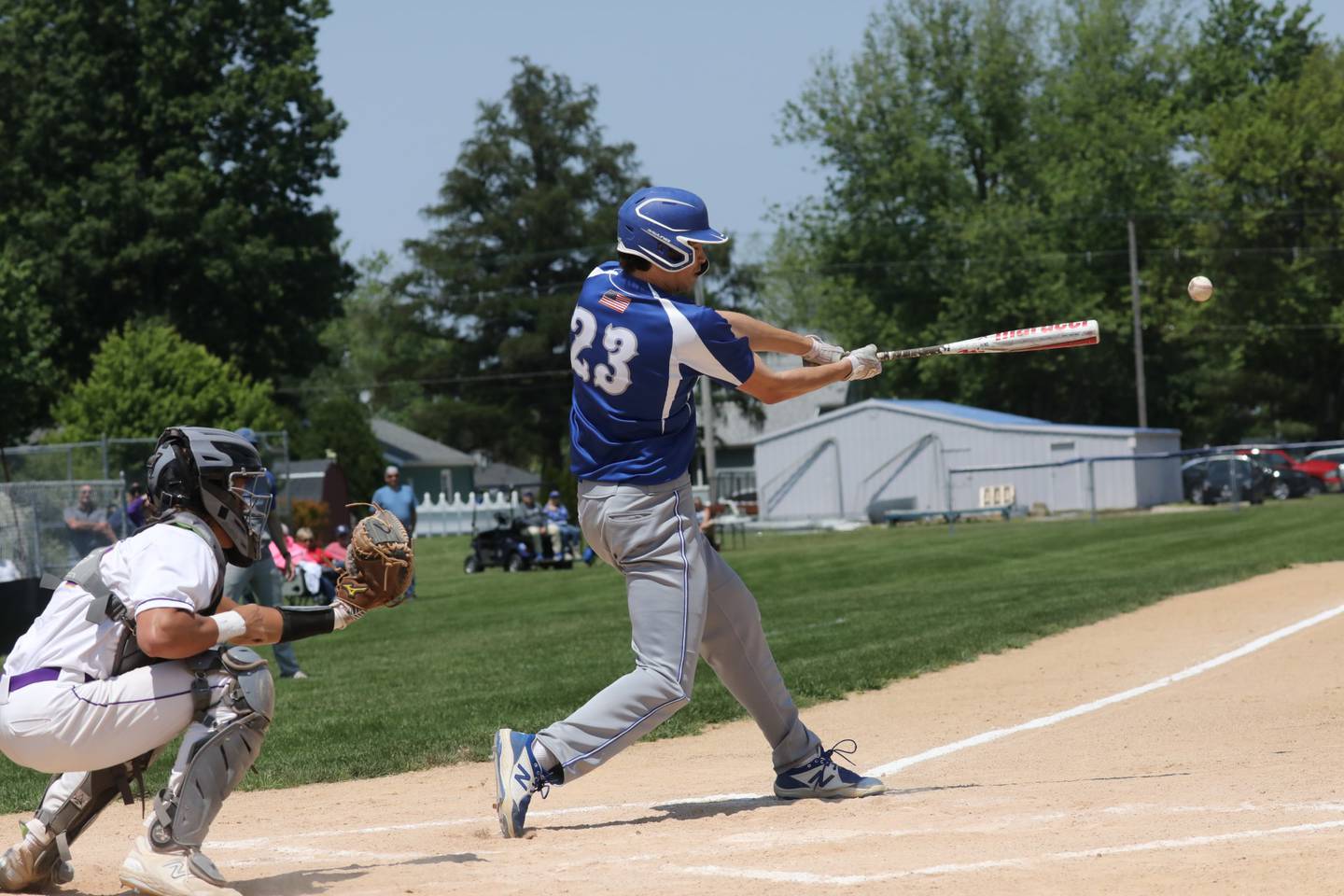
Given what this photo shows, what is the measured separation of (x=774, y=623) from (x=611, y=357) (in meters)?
10.6

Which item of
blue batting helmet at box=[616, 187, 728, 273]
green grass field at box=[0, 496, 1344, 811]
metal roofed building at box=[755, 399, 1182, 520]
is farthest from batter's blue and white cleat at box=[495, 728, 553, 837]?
metal roofed building at box=[755, 399, 1182, 520]

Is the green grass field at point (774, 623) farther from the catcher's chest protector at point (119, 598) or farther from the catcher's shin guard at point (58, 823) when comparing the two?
the catcher's chest protector at point (119, 598)

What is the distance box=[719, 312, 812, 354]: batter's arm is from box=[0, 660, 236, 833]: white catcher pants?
239 cm

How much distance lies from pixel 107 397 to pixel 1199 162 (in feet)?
143

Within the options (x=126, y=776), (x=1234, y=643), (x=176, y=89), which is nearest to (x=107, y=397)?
(x=176, y=89)

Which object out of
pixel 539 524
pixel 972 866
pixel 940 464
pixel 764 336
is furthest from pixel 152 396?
pixel 972 866

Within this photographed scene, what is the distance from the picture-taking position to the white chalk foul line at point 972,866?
469 centimetres

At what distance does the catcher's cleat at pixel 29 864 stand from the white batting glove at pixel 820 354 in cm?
338

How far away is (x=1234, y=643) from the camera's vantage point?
11945 mm

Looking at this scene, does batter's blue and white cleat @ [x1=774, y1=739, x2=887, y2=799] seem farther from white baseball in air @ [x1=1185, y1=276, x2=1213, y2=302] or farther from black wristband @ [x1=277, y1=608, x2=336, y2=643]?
white baseball in air @ [x1=1185, y1=276, x2=1213, y2=302]

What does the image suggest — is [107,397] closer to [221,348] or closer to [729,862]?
[221,348]

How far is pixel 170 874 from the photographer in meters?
4.60

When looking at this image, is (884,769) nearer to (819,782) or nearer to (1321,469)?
(819,782)

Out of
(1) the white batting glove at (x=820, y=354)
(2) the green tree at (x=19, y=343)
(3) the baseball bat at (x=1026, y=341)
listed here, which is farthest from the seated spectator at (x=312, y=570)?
(2) the green tree at (x=19, y=343)
